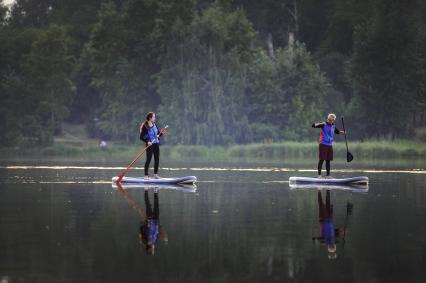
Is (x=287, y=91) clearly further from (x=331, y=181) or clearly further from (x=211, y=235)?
(x=211, y=235)

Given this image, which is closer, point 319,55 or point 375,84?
point 375,84

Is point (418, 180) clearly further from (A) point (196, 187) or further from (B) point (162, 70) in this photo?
(B) point (162, 70)

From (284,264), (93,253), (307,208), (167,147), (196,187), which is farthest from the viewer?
(167,147)

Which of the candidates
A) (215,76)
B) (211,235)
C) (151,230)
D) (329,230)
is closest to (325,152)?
(329,230)

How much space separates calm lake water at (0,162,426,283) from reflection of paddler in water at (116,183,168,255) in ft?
0.11

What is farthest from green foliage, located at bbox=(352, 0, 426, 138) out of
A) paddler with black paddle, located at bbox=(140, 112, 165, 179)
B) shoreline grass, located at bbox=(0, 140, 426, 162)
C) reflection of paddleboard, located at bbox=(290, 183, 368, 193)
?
paddler with black paddle, located at bbox=(140, 112, 165, 179)

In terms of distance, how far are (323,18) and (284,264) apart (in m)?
90.8

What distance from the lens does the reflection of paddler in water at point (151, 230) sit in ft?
53.3

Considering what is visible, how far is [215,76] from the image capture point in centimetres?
8431

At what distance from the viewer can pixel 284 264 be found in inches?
558

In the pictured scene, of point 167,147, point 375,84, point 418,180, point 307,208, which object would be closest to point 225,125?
point 167,147

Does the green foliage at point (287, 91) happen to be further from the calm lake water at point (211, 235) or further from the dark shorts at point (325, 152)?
the calm lake water at point (211, 235)

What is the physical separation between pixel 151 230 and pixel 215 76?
66419 millimetres

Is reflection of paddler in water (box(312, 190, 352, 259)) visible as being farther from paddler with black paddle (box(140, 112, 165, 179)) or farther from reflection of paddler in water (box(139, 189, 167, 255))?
paddler with black paddle (box(140, 112, 165, 179))
